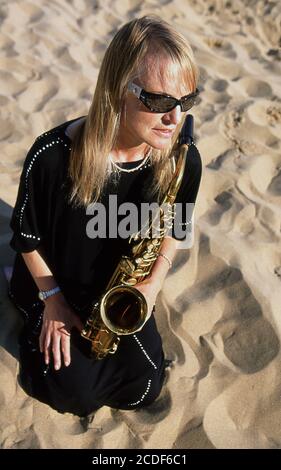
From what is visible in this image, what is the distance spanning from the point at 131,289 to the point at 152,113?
72cm

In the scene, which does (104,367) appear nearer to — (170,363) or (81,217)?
(170,363)

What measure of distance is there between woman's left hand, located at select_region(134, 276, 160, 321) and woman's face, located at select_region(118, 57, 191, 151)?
0.63 m

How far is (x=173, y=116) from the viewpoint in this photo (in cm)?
210

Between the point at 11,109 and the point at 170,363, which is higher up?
the point at 11,109

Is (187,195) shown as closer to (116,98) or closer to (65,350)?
(116,98)

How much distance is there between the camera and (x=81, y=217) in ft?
7.59

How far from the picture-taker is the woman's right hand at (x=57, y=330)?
2336mm

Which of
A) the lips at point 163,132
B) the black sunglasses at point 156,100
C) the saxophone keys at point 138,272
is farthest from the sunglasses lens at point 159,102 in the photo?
the saxophone keys at point 138,272

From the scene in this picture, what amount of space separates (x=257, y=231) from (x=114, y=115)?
5.24 feet

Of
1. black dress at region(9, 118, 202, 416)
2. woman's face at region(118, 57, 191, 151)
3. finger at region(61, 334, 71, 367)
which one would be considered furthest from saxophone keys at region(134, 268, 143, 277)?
woman's face at region(118, 57, 191, 151)

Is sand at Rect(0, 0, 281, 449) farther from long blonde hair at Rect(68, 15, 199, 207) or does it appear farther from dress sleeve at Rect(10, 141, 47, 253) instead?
long blonde hair at Rect(68, 15, 199, 207)

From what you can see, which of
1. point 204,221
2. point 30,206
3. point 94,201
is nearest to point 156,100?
point 94,201

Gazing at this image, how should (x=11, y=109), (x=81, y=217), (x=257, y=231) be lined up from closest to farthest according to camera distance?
(x=81, y=217) < (x=257, y=231) < (x=11, y=109)
